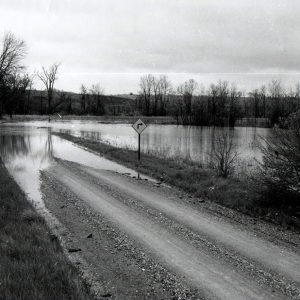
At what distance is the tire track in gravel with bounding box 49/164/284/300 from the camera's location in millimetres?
5590

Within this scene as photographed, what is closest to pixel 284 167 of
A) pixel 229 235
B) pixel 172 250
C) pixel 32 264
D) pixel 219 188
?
pixel 229 235

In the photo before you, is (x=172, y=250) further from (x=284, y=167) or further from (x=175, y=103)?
(x=175, y=103)

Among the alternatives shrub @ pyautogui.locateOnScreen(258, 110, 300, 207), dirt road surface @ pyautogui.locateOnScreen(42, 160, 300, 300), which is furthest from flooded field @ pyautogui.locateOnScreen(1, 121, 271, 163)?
dirt road surface @ pyautogui.locateOnScreen(42, 160, 300, 300)

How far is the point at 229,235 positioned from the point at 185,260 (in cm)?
188

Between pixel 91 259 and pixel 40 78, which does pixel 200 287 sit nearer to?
pixel 91 259

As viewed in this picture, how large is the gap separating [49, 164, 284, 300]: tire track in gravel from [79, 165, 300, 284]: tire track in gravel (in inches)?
29.5

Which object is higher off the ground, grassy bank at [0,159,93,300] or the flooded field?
the flooded field

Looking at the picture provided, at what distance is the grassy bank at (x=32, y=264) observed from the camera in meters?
5.04

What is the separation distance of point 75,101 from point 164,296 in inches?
6316

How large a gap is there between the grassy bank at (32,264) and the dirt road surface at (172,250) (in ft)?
1.69

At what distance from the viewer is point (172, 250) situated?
23.8 feet

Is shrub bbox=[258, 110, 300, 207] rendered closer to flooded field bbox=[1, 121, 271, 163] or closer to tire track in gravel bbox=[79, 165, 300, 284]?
flooded field bbox=[1, 121, 271, 163]

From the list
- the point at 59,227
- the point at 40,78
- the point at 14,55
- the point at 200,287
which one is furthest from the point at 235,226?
the point at 40,78

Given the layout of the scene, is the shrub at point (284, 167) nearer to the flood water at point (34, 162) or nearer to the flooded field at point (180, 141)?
the flooded field at point (180, 141)
